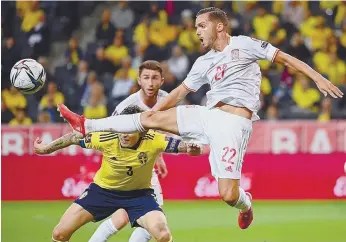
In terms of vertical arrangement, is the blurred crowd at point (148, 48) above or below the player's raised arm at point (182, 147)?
above

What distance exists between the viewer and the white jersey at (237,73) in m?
7.98

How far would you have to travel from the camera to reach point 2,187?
512 inches

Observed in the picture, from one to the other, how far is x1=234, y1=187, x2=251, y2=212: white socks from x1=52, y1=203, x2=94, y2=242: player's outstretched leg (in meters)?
1.44

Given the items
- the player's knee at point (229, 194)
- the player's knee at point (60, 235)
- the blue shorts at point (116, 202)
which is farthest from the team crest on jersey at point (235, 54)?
the player's knee at point (60, 235)

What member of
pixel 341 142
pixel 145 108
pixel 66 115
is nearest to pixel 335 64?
pixel 341 142

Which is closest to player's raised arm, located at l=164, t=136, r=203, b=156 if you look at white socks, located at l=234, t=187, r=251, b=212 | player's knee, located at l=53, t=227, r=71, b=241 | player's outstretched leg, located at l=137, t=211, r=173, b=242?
player's outstretched leg, located at l=137, t=211, r=173, b=242

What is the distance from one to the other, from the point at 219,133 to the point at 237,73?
22.3 inches

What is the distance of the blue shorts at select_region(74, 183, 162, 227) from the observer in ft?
25.4

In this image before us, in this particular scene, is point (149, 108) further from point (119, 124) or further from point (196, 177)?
point (196, 177)

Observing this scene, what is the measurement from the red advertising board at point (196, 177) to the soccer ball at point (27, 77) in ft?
15.8

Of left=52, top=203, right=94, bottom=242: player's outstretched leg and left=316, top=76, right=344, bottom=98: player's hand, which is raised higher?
left=316, top=76, right=344, bottom=98: player's hand

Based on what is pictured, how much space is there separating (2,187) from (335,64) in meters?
6.59

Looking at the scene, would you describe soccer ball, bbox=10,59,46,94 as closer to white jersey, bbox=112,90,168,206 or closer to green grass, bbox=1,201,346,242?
white jersey, bbox=112,90,168,206

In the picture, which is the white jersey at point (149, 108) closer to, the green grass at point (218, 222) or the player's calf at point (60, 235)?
the player's calf at point (60, 235)
